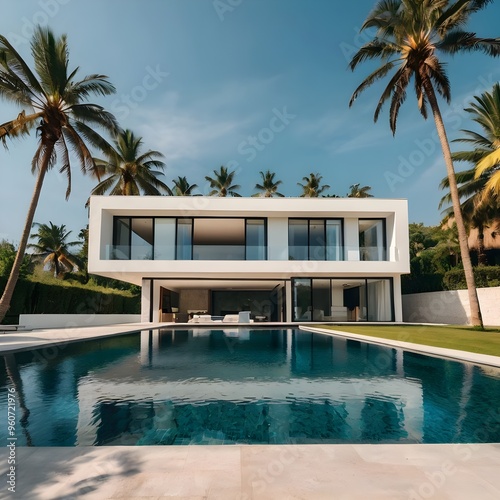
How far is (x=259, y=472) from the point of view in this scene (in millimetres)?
2547

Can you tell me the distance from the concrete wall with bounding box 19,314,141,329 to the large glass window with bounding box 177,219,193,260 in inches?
261

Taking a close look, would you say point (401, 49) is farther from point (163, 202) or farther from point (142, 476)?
point (142, 476)

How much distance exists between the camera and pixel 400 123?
17.5 meters

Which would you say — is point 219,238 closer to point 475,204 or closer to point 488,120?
point 475,204

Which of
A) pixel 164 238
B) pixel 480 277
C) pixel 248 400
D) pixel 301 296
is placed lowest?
pixel 248 400

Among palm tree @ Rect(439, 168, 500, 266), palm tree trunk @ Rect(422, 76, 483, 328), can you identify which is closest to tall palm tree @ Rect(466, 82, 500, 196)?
palm tree @ Rect(439, 168, 500, 266)

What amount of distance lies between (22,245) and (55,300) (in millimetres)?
6377

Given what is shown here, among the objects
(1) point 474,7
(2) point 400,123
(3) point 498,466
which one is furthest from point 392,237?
(3) point 498,466

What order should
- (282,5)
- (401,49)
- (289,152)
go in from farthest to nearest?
(289,152), (401,49), (282,5)

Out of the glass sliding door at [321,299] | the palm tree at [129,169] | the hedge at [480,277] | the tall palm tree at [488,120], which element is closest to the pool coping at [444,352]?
the glass sliding door at [321,299]

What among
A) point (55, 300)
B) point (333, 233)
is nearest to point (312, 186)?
point (333, 233)

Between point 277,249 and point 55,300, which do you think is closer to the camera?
point 277,249

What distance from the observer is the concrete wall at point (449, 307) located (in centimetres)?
1827

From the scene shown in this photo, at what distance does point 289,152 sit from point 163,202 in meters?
6.82
